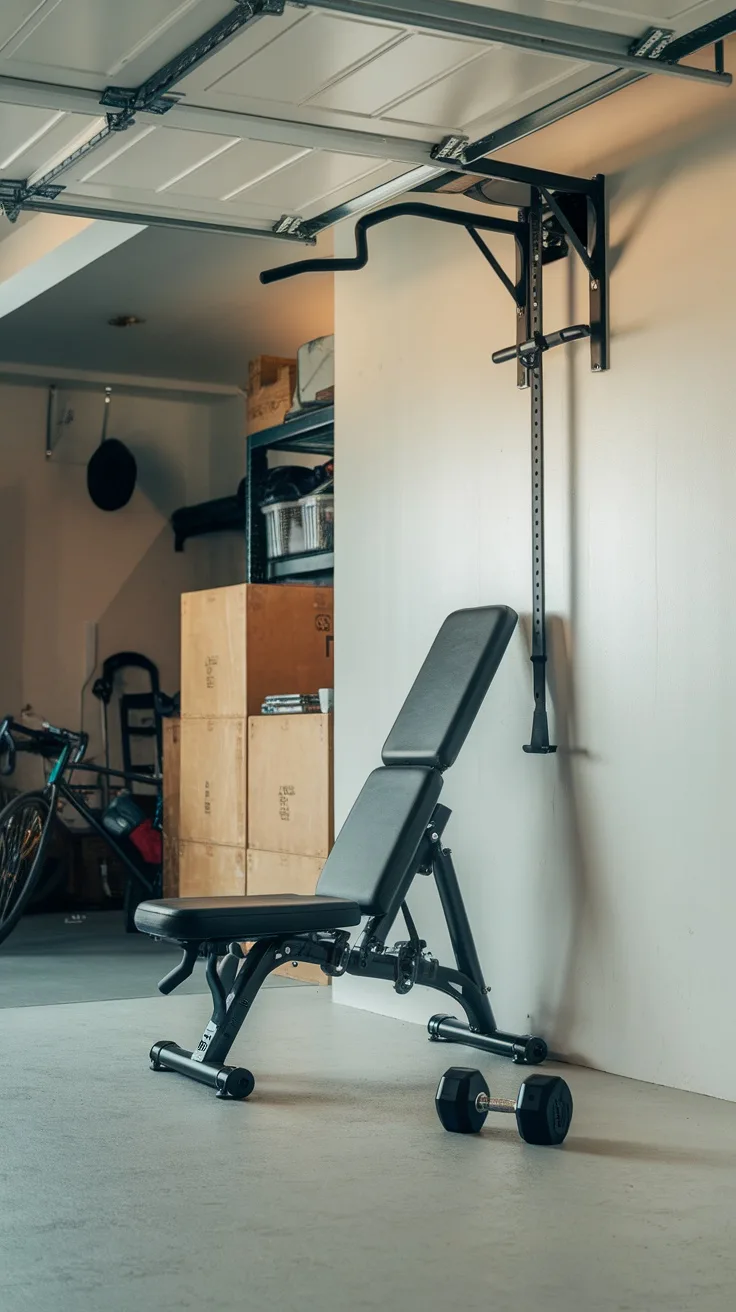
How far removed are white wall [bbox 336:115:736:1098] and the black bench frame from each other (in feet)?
0.64

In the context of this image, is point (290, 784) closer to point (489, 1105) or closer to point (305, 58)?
point (489, 1105)

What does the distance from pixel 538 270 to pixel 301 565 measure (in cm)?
244

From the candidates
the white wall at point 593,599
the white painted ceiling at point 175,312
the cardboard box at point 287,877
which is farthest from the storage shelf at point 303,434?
the cardboard box at point 287,877

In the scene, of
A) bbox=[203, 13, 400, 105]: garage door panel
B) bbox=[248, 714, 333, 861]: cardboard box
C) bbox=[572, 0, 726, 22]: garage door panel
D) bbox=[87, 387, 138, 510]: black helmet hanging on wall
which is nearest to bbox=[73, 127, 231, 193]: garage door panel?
bbox=[203, 13, 400, 105]: garage door panel

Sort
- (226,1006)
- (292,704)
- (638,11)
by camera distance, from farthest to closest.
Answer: (292,704), (226,1006), (638,11)

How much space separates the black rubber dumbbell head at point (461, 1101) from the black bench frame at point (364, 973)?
64 centimetres

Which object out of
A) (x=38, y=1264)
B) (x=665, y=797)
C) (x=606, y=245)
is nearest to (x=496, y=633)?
(x=665, y=797)

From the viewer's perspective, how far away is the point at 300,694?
20.5 ft

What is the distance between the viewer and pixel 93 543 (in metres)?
9.28

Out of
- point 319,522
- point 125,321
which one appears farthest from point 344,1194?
point 125,321

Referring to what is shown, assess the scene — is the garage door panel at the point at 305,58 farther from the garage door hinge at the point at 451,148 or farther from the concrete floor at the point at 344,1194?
the concrete floor at the point at 344,1194

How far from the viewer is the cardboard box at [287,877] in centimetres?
580

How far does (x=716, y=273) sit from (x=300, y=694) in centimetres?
290

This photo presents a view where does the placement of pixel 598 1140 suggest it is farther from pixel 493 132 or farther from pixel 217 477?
pixel 217 477
